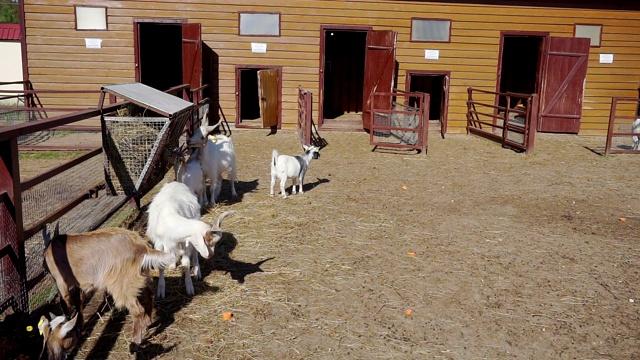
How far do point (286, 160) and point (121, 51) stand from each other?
26.7ft

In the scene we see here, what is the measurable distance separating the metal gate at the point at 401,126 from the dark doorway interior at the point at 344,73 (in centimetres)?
493

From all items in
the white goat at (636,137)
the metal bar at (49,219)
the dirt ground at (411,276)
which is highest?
the white goat at (636,137)

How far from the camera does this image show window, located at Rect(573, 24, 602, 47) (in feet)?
50.2

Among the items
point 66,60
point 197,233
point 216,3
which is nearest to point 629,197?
point 197,233

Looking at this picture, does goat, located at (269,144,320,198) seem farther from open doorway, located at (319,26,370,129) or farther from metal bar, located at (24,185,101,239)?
open doorway, located at (319,26,370,129)

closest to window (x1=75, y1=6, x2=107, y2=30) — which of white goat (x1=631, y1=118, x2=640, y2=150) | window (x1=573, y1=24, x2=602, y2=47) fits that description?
window (x1=573, y1=24, x2=602, y2=47)

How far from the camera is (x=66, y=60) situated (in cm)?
1453

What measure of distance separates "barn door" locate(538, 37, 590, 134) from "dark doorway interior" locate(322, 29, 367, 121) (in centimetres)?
560

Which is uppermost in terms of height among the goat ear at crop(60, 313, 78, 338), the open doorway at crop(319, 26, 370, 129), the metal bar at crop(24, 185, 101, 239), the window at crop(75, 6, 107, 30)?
the window at crop(75, 6, 107, 30)

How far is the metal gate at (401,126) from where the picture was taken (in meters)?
12.4

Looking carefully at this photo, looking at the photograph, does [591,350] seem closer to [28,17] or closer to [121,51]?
[121,51]

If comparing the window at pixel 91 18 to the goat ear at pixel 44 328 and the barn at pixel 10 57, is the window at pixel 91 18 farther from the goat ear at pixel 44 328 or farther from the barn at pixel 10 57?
the barn at pixel 10 57

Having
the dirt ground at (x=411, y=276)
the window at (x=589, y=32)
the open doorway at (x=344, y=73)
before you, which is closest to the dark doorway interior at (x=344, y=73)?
the open doorway at (x=344, y=73)

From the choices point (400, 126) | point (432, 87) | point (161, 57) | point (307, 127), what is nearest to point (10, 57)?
point (161, 57)
